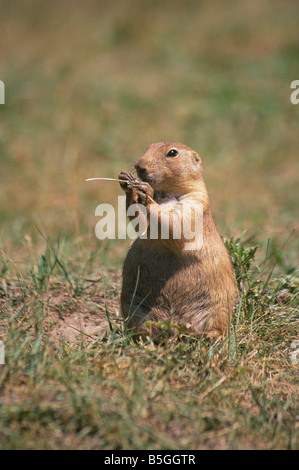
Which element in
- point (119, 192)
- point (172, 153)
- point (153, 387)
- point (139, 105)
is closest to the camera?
point (153, 387)

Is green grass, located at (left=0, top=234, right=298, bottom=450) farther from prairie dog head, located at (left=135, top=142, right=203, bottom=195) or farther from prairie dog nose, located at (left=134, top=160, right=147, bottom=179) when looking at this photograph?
prairie dog nose, located at (left=134, top=160, right=147, bottom=179)

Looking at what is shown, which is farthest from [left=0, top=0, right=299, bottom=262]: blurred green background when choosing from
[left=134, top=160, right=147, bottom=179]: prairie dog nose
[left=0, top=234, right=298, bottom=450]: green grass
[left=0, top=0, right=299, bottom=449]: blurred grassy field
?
[left=134, top=160, right=147, bottom=179]: prairie dog nose

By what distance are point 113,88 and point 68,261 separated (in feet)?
19.8

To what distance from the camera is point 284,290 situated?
369 centimetres

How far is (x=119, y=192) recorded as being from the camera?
735 centimetres

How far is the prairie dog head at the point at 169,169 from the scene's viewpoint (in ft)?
10.5

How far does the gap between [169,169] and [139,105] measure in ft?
20.3

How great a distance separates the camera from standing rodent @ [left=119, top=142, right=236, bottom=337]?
124 inches

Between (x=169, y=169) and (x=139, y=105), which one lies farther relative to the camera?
(x=139, y=105)

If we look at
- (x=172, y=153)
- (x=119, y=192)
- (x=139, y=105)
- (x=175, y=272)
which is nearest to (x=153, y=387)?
(x=175, y=272)

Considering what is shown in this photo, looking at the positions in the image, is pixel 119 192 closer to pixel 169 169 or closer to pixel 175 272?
pixel 169 169

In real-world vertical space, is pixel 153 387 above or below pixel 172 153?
below

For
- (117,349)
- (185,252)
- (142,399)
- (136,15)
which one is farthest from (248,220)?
(136,15)

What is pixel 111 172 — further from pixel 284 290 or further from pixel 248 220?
pixel 284 290
